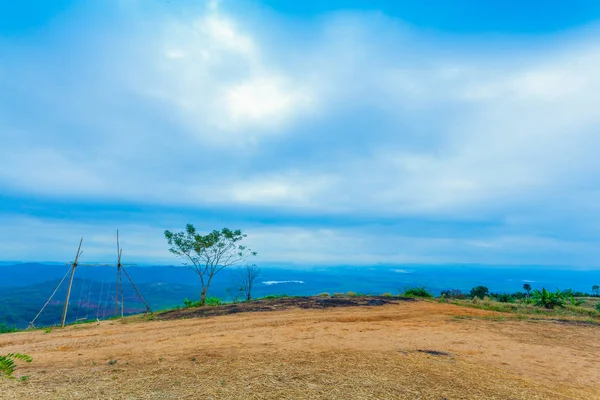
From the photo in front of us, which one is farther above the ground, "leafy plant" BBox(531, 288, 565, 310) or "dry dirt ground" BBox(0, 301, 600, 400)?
"leafy plant" BBox(531, 288, 565, 310)

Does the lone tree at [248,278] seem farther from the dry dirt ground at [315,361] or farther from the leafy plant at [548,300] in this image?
the leafy plant at [548,300]

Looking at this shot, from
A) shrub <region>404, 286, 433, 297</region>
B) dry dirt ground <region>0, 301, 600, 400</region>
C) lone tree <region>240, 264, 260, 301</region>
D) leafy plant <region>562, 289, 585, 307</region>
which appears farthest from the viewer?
lone tree <region>240, 264, 260, 301</region>

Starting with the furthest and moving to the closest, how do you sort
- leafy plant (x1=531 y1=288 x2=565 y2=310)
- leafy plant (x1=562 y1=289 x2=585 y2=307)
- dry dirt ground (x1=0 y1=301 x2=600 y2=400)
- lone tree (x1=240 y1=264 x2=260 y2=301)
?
lone tree (x1=240 y1=264 x2=260 y2=301) < leafy plant (x1=562 y1=289 x2=585 y2=307) < leafy plant (x1=531 y1=288 x2=565 y2=310) < dry dirt ground (x1=0 y1=301 x2=600 y2=400)

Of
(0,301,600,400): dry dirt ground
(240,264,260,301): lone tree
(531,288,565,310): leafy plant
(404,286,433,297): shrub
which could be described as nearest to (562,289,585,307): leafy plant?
(531,288,565,310): leafy plant

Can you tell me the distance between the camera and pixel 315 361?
8.46 metres

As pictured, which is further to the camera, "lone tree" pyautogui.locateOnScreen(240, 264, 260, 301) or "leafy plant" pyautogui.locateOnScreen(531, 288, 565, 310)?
"lone tree" pyautogui.locateOnScreen(240, 264, 260, 301)

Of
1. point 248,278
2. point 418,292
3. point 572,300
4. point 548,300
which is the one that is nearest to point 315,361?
point 548,300

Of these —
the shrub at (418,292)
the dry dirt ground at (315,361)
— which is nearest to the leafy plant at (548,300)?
the shrub at (418,292)

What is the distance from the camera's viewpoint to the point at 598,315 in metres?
18.2

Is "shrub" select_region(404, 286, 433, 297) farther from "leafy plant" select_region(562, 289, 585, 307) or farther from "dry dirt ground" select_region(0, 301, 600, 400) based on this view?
"dry dirt ground" select_region(0, 301, 600, 400)

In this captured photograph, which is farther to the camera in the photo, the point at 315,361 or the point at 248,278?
the point at 248,278

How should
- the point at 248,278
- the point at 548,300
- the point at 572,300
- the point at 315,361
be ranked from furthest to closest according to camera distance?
the point at 248,278 → the point at 572,300 → the point at 548,300 → the point at 315,361

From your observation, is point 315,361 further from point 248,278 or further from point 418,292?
point 248,278

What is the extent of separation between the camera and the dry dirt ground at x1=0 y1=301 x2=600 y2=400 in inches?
266
